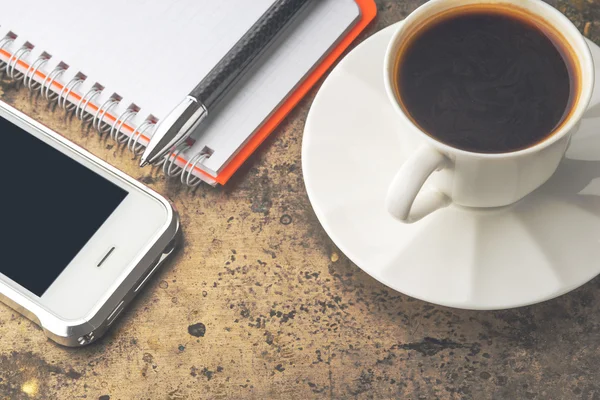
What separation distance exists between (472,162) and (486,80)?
92 mm

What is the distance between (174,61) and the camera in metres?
0.85

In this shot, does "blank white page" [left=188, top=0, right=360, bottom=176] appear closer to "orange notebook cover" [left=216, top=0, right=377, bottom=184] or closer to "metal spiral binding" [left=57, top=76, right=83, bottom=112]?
"orange notebook cover" [left=216, top=0, right=377, bottom=184]

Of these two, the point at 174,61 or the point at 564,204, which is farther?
the point at 174,61

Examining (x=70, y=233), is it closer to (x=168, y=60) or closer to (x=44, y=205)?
(x=44, y=205)

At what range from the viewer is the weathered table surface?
768 mm

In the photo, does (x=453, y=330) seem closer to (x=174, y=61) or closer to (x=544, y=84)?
(x=544, y=84)

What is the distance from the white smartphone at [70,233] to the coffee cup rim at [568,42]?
0.30 m

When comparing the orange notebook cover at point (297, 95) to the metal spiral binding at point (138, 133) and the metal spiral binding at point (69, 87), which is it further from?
the metal spiral binding at point (69, 87)

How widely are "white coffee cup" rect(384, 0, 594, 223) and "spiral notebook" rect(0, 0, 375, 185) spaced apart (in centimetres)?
21

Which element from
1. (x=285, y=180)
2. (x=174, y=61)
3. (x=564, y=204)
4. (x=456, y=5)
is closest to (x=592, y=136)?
(x=564, y=204)

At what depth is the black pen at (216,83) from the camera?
2.64ft

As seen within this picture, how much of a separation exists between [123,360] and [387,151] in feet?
1.20

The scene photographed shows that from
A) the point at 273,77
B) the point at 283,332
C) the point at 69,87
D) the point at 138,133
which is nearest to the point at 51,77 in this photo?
the point at 69,87

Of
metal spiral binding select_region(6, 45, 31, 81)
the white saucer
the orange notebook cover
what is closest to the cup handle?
the white saucer
